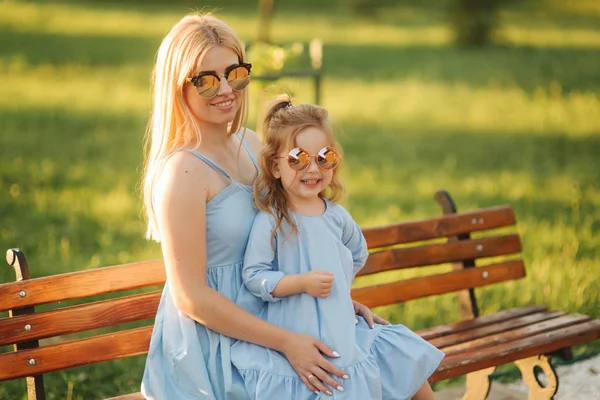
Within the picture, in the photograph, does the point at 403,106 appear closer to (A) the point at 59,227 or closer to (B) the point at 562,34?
(A) the point at 59,227

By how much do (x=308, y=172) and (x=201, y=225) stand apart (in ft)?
1.34

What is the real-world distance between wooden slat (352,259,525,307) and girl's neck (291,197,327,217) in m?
0.95

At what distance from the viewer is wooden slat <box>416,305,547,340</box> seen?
411 centimetres

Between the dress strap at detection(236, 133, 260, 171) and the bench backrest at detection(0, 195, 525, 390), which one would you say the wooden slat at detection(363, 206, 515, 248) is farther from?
the dress strap at detection(236, 133, 260, 171)

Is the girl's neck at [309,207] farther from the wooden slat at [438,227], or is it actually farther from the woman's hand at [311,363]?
the wooden slat at [438,227]

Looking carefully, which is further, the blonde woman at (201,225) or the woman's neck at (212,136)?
the woman's neck at (212,136)

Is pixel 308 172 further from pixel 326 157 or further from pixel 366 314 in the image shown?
pixel 366 314

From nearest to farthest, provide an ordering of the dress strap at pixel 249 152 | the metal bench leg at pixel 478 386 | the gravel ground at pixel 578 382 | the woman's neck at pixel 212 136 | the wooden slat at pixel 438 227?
the woman's neck at pixel 212 136
the dress strap at pixel 249 152
the wooden slat at pixel 438 227
the metal bench leg at pixel 478 386
the gravel ground at pixel 578 382

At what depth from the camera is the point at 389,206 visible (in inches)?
324

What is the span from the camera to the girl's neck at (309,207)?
3.08 meters

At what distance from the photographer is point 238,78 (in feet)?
10.1

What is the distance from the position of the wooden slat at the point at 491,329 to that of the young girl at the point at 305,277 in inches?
34.5

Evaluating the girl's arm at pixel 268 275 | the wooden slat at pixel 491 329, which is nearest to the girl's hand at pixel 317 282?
the girl's arm at pixel 268 275

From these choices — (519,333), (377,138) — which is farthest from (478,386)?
(377,138)
